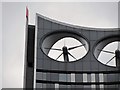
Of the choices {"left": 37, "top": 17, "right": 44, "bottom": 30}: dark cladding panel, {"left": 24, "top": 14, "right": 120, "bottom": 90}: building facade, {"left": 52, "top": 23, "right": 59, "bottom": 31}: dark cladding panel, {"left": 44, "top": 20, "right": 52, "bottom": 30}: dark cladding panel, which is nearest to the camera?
{"left": 24, "top": 14, "right": 120, "bottom": 90}: building facade

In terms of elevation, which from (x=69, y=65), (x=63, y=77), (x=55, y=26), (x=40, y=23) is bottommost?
(x=63, y=77)

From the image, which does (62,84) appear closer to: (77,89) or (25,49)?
(77,89)

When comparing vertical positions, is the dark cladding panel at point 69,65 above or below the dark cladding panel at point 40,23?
below

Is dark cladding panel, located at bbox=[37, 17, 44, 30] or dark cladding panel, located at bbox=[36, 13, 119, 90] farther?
dark cladding panel, located at bbox=[37, 17, 44, 30]

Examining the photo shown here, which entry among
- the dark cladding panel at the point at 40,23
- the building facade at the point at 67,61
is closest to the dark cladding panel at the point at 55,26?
the building facade at the point at 67,61

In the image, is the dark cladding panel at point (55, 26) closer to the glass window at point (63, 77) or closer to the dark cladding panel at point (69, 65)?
the dark cladding panel at point (69, 65)

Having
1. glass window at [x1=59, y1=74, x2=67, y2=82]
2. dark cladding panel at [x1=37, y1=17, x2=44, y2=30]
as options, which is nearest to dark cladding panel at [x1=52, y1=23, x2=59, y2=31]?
dark cladding panel at [x1=37, y1=17, x2=44, y2=30]

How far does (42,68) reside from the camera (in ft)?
125

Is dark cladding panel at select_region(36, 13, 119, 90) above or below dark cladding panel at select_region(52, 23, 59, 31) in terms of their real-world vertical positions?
below

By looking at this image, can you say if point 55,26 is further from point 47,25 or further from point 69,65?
point 69,65

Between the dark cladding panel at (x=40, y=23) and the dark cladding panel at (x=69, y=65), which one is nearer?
the dark cladding panel at (x=69, y=65)

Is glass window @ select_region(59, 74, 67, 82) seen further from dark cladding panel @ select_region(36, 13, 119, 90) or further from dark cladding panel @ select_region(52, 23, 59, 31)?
dark cladding panel @ select_region(52, 23, 59, 31)

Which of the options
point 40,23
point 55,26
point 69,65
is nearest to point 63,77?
point 69,65

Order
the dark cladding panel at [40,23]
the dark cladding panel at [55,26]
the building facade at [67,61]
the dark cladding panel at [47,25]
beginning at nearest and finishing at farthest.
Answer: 1. the building facade at [67,61]
2. the dark cladding panel at [40,23]
3. the dark cladding panel at [47,25]
4. the dark cladding panel at [55,26]
